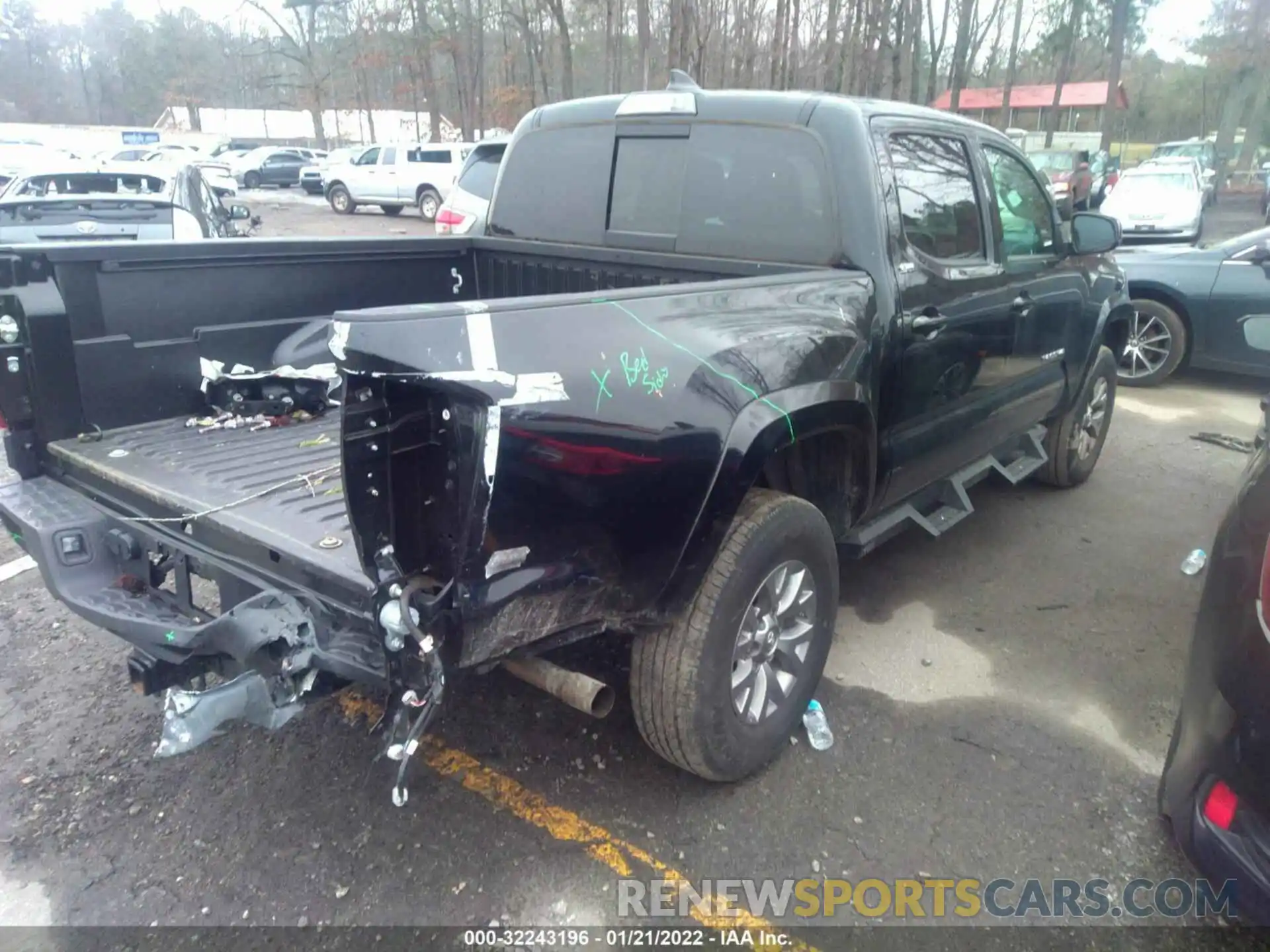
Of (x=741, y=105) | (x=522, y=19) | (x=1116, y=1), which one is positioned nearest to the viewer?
(x=741, y=105)

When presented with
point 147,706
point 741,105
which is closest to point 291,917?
point 147,706

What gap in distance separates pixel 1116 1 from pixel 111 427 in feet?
115

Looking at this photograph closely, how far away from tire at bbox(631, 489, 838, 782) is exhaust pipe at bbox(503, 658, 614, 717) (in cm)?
22

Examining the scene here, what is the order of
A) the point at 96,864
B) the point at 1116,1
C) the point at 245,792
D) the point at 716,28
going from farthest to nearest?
the point at 1116,1 → the point at 716,28 → the point at 245,792 → the point at 96,864

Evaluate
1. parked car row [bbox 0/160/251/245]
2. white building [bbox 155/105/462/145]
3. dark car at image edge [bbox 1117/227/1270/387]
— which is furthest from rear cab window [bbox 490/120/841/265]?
white building [bbox 155/105/462/145]

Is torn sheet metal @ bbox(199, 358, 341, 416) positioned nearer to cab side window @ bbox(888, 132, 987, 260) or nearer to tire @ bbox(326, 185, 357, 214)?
cab side window @ bbox(888, 132, 987, 260)

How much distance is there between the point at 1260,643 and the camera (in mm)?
1971

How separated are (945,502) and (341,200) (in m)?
25.6

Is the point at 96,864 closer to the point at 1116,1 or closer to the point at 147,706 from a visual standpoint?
the point at 147,706

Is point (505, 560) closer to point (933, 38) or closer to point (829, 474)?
point (829, 474)

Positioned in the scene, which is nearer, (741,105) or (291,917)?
(291,917)

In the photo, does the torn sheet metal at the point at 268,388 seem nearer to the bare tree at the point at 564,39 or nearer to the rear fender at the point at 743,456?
the rear fender at the point at 743,456

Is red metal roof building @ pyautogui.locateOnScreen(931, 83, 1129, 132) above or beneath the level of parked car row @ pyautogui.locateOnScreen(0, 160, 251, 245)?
above

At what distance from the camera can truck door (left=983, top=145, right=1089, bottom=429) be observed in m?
4.16
